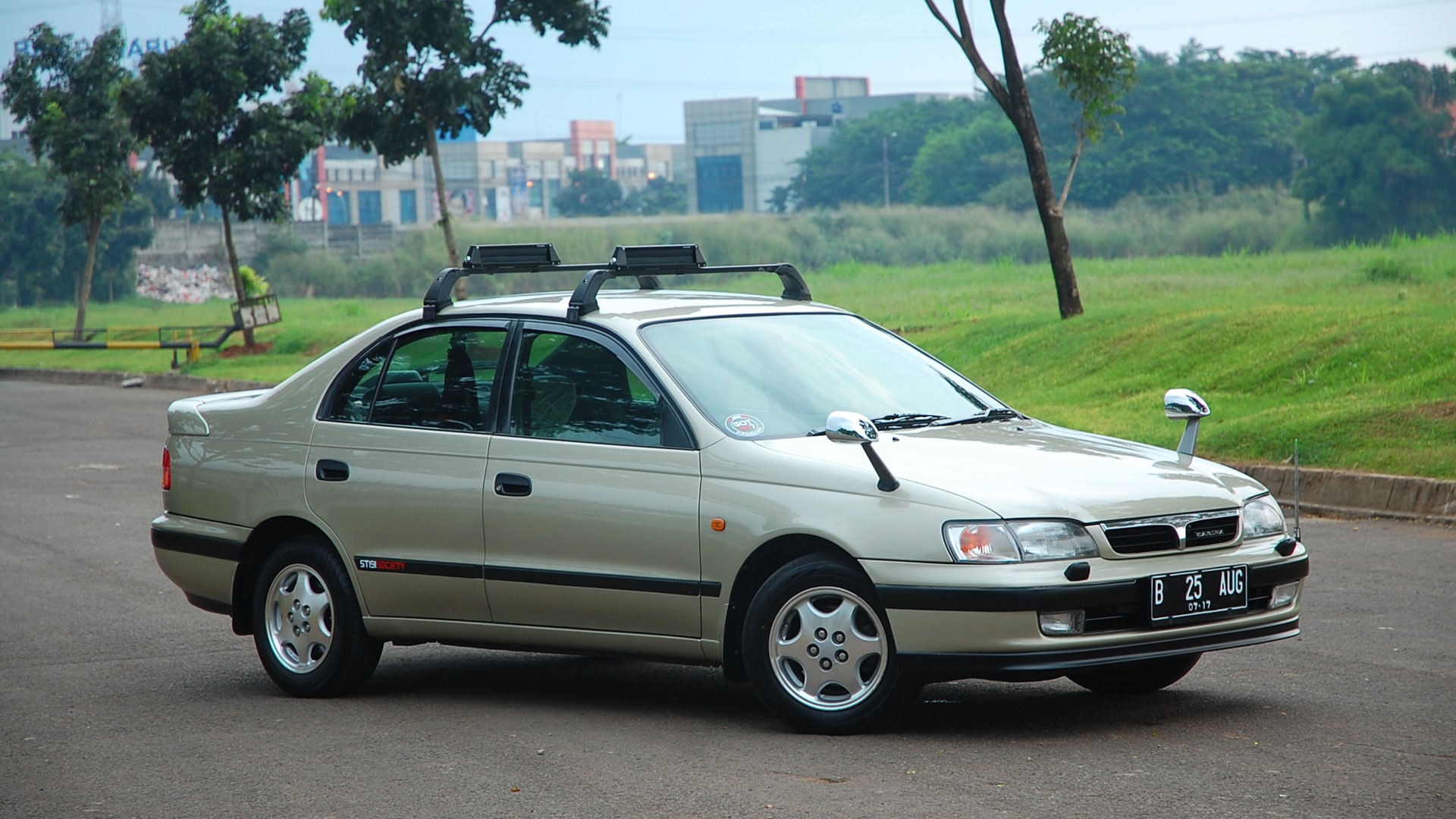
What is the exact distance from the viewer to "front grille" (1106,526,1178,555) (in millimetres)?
5379

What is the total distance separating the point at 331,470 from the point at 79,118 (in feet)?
139

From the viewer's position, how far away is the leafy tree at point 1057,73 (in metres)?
22.8

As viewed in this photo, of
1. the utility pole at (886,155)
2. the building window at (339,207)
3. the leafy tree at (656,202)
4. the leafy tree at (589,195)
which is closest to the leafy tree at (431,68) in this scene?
the utility pole at (886,155)

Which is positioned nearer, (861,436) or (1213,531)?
(861,436)

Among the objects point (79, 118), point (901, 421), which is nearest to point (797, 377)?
point (901, 421)

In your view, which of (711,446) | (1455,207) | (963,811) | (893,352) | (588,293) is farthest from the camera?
(1455,207)

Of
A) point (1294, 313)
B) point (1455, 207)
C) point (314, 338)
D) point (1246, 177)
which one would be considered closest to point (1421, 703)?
point (1294, 313)

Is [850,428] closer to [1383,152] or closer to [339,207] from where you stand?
[1383,152]

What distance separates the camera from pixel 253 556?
279 inches

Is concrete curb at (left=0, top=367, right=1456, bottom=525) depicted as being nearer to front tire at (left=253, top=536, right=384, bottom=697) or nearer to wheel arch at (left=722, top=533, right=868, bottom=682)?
wheel arch at (left=722, top=533, right=868, bottom=682)

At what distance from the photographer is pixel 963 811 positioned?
4.68m

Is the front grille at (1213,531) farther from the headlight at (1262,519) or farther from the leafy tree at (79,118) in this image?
the leafy tree at (79,118)

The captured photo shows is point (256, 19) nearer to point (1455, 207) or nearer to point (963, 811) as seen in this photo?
point (963, 811)

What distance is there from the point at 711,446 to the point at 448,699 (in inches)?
67.1
